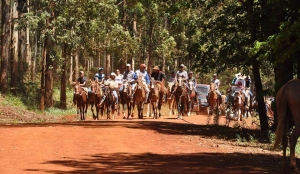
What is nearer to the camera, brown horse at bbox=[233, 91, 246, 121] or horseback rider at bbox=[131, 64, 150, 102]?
horseback rider at bbox=[131, 64, 150, 102]

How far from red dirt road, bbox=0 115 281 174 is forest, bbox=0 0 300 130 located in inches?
117

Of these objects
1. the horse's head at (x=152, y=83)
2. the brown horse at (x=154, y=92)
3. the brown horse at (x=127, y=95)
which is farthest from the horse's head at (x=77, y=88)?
the horse's head at (x=152, y=83)

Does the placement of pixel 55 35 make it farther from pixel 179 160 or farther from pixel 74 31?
pixel 179 160

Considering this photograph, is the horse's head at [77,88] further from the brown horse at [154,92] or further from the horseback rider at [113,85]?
the brown horse at [154,92]

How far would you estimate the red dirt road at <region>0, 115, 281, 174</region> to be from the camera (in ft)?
36.7

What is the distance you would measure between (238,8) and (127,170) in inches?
528

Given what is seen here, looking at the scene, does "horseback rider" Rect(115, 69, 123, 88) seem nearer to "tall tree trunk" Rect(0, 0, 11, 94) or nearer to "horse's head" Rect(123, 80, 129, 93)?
"horse's head" Rect(123, 80, 129, 93)

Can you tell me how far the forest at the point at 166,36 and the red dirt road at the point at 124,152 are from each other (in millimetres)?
2967

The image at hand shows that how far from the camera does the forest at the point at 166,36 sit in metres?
19.2

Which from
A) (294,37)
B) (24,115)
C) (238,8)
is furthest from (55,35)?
(294,37)

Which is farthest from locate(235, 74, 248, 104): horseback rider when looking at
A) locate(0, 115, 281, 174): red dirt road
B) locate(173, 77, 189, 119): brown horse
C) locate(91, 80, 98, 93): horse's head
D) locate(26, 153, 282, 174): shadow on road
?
locate(26, 153, 282, 174): shadow on road

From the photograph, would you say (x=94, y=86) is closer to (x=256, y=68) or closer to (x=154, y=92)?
(x=154, y=92)

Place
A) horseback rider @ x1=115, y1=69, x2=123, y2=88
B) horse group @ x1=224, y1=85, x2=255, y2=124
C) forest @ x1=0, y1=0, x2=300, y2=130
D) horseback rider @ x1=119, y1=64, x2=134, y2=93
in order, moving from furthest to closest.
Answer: horse group @ x1=224, y1=85, x2=255, y2=124, horseback rider @ x1=115, y1=69, x2=123, y2=88, horseback rider @ x1=119, y1=64, x2=134, y2=93, forest @ x1=0, y1=0, x2=300, y2=130

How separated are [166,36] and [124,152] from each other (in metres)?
53.4
